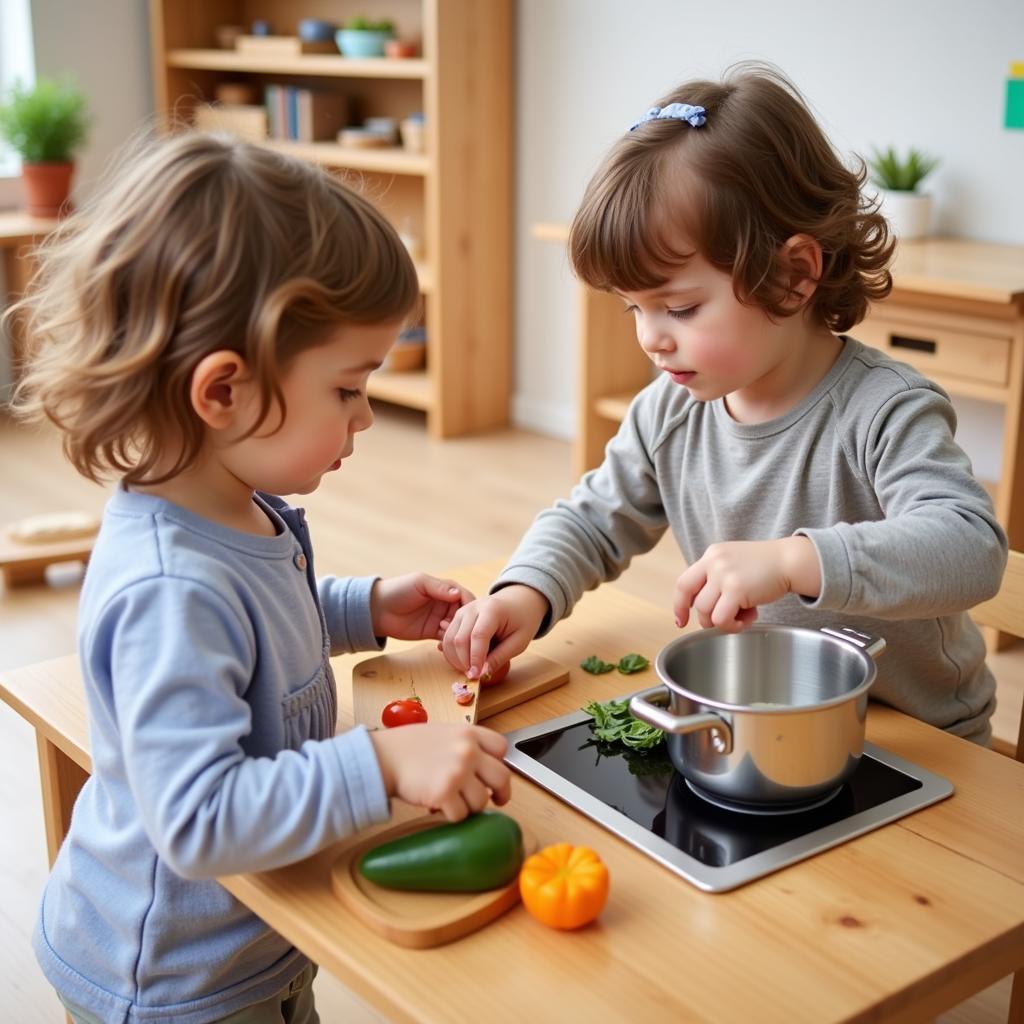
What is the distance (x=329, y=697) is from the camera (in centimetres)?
103

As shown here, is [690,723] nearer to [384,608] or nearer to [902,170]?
[384,608]

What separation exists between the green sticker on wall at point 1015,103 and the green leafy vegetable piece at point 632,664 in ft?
6.95

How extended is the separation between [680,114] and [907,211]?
1.90m

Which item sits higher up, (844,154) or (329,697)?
(844,154)

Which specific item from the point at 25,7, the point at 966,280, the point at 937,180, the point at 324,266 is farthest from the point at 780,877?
the point at 25,7

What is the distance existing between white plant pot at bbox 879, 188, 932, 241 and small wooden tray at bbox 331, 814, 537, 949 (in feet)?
7.91

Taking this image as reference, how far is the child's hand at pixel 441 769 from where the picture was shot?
0.85 metres

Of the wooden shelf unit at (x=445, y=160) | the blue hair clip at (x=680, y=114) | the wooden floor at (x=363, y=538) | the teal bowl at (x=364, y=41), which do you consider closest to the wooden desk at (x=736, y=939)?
the blue hair clip at (x=680, y=114)

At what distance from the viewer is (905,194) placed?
2.93 meters

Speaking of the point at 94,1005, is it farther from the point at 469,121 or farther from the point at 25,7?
the point at 25,7

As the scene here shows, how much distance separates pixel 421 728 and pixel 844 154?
2.66 metres

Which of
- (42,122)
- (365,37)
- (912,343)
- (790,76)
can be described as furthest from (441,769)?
(42,122)

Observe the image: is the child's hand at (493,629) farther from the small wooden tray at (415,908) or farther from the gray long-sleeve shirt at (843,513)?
the small wooden tray at (415,908)

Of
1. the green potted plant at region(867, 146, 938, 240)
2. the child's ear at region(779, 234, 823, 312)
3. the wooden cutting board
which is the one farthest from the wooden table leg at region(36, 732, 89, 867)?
the green potted plant at region(867, 146, 938, 240)
